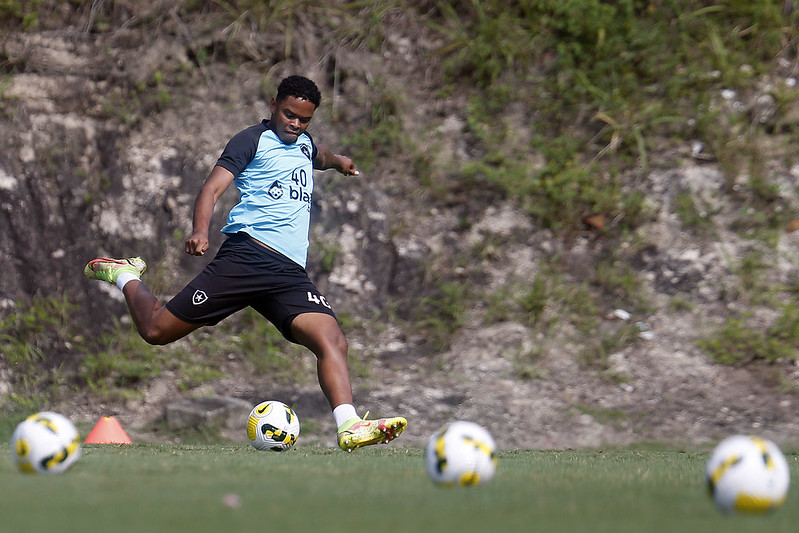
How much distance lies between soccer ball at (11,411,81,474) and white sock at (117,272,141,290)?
245cm

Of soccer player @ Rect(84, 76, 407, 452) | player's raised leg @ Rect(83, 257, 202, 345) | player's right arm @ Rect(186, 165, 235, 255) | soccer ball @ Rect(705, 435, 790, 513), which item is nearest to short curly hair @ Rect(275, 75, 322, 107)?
soccer player @ Rect(84, 76, 407, 452)

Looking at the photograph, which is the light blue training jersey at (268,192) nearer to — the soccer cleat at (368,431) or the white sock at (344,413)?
the white sock at (344,413)

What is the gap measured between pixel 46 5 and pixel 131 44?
109cm

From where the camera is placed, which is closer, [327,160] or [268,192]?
[268,192]

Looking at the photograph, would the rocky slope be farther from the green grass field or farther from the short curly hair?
the green grass field

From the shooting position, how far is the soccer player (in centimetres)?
552

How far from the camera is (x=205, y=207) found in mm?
5469

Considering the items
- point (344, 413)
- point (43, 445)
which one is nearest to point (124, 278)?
point (344, 413)

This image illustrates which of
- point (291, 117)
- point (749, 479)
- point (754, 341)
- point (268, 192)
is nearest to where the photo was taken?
point (749, 479)

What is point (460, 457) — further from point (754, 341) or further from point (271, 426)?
point (754, 341)

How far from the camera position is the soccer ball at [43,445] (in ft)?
12.3

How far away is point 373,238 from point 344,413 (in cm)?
451

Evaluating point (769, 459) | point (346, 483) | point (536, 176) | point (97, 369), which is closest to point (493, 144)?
point (536, 176)

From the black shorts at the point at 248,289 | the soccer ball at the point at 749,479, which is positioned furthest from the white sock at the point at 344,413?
the soccer ball at the point at 749,479
